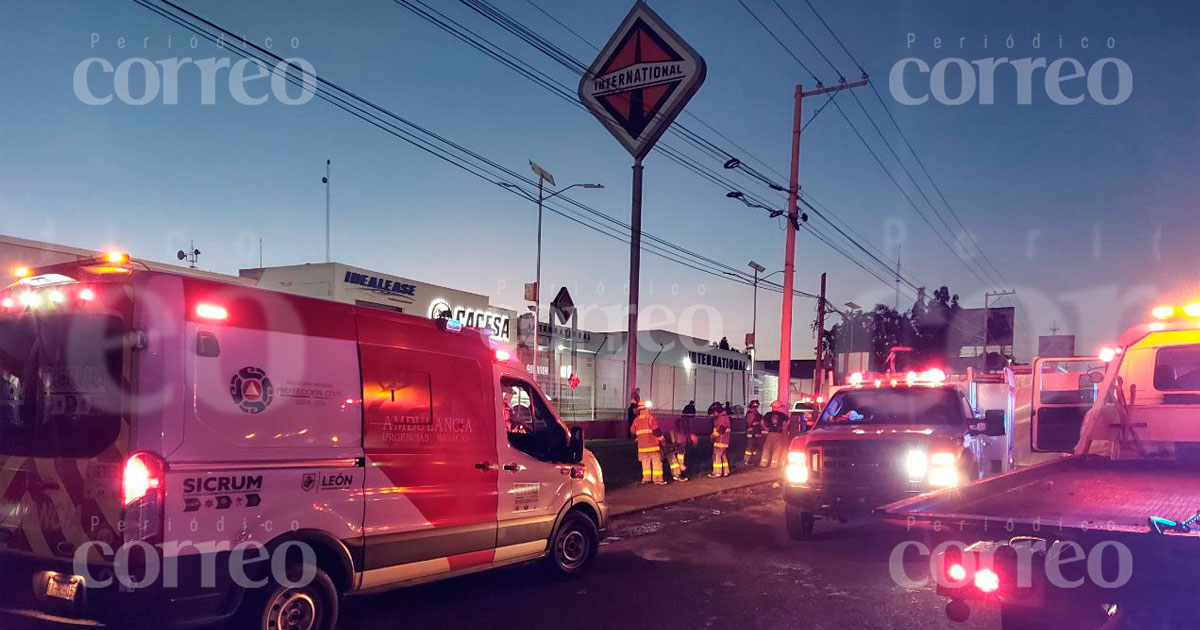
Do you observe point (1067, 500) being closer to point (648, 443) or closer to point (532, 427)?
point (532, 427)

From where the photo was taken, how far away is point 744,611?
6582 millimetres

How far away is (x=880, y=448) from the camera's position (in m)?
8.93

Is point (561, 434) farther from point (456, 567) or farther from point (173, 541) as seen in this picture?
point (173, 541)

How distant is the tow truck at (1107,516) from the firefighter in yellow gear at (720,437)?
9.43 metres

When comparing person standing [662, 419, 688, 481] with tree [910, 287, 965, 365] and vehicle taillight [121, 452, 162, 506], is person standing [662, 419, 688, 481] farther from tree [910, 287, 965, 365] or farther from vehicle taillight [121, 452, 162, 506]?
tree [910, 287, 965, 365]

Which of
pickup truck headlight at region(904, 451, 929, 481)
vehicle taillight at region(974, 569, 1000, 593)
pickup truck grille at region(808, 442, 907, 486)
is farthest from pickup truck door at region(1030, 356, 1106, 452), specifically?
vehicle taillight at region(974, 569, 1000, 593)

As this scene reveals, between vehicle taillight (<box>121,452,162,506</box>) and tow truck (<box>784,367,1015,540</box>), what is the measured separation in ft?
22.8

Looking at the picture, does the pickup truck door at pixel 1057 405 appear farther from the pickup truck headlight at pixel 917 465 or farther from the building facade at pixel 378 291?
the building facade at pixel 378 291

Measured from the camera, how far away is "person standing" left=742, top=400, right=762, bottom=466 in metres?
19.5

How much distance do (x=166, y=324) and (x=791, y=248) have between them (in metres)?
20.6

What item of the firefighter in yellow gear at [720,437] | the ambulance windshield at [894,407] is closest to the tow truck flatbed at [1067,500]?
the ambulance windshield at [894,407]

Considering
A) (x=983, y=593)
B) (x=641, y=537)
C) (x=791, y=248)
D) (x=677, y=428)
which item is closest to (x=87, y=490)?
(x=983, y=593)

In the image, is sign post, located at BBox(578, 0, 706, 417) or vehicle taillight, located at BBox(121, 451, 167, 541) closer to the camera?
vehicle taillight, located at BBox(121, 451, 167, 541)

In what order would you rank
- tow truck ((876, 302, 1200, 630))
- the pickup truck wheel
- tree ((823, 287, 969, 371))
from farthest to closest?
tree ((823, 287, 969, 371)) → the pickup truck wheel → tow truck ((876, 302, 1200, 630))
